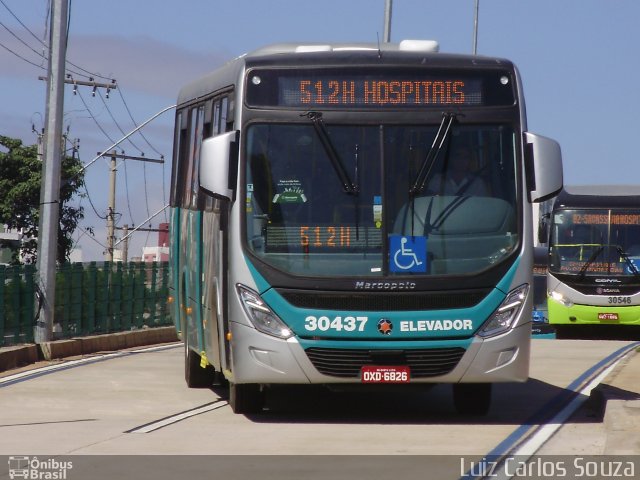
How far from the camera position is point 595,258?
107 ft

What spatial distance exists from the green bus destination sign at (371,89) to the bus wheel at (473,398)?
2.76 m

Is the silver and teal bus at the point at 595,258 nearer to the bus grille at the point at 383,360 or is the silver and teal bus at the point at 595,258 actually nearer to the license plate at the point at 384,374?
the bus grille at the point at 383,360

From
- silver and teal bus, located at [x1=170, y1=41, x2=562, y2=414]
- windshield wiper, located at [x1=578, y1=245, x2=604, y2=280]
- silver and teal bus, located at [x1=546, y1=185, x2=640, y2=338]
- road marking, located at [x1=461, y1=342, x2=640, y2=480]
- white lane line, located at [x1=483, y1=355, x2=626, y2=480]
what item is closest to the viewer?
white lane line, located at [x1=483, y1=355, x2=626, y2=480]

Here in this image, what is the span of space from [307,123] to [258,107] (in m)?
0.46

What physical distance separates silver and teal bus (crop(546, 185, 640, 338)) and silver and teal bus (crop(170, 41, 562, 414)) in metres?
19.4

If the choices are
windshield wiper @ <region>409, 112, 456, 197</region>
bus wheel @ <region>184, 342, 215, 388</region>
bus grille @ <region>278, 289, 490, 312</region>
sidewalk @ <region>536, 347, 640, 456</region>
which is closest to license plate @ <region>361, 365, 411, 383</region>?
bus grille @ <region>278, 289, 490, 312</region>

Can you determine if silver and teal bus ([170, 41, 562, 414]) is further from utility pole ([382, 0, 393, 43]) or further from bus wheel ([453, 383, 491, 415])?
utility pole ([382, 0, 393, 43])

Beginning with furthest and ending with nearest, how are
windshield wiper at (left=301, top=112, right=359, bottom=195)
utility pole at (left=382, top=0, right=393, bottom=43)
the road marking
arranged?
utility pole at (left=382, top=0, right=393, bottom=43), windshield wiper at (left=301, top=112, right=359, bottom=195), the road marking

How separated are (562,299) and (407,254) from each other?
67.0 feet

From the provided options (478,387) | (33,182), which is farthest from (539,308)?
(478,387)

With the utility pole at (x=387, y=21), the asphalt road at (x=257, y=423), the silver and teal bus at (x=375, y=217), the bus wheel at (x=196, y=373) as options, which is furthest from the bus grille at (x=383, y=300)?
the utility pole at (x=387, y=21)

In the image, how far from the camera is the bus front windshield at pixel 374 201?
1295 centimetres

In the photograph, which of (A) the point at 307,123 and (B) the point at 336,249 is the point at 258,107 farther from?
(B) the point at 336,249

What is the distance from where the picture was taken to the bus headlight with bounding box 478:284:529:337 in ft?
42.5
